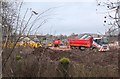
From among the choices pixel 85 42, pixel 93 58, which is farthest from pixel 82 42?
pixel 93 58

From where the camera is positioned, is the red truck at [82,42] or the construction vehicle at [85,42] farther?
the red truck at [82,42]

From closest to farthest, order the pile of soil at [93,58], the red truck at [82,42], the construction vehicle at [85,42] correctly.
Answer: the pile of soil at [93,58]
the construction vehicle at [85,42]
the red truck at [82,42]

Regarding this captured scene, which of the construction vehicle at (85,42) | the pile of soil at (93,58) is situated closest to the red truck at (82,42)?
the construction vehicle at (85,42)

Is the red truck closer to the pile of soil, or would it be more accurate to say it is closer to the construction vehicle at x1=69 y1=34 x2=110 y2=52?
the construction vehicle at x1=69 y1=34 x2=110 y2=52

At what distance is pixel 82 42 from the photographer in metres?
24.4

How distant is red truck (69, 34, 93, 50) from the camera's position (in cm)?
2386

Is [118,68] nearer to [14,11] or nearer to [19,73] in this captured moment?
[19,73]

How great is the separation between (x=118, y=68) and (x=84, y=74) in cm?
70

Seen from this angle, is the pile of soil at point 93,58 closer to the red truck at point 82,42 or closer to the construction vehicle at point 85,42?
the construction vehicle at point 85,42

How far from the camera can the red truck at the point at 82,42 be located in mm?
23859

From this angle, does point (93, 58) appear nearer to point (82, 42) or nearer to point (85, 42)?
point (85, 42)

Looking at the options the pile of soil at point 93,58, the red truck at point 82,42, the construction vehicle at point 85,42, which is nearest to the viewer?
the pile of soil at point 93,58

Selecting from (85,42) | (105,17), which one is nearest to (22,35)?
(105,17)

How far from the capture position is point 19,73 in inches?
199
